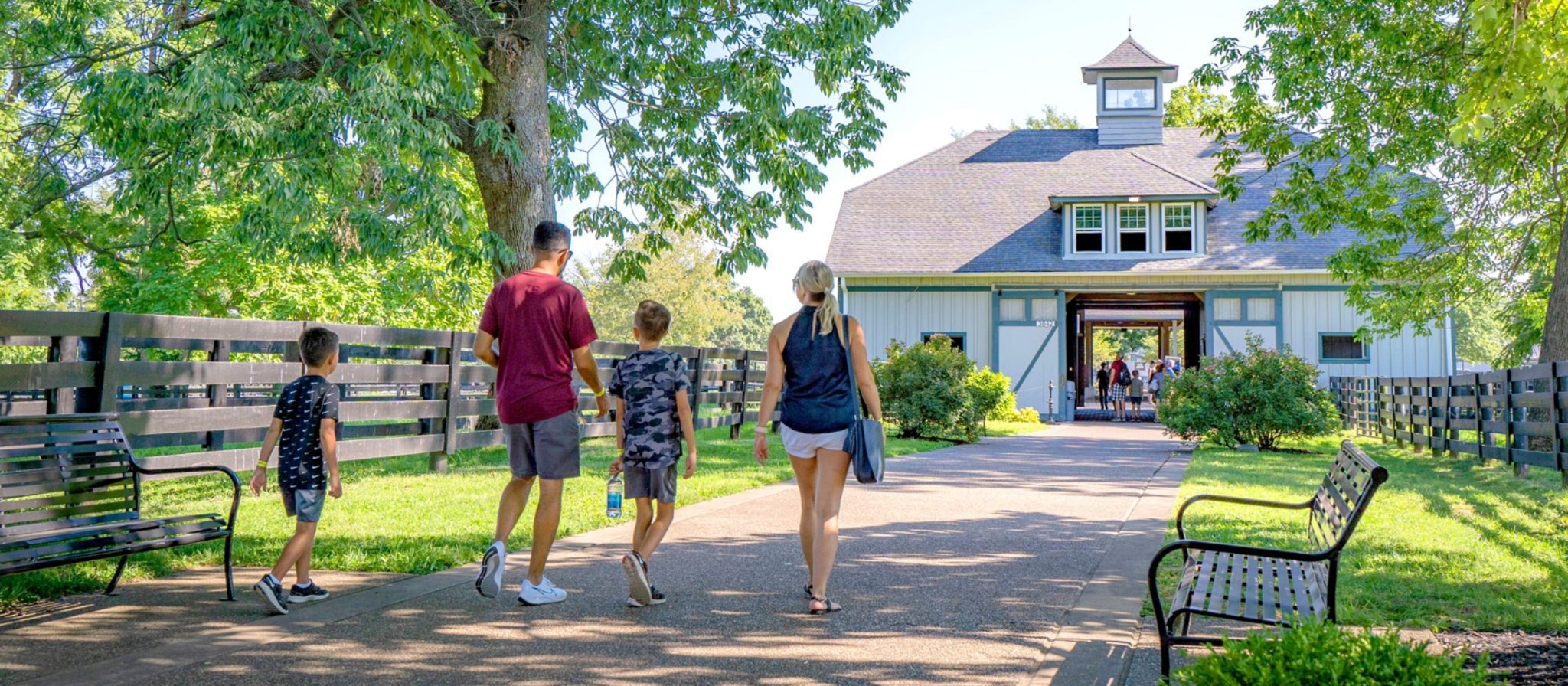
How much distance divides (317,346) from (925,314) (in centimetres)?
2727

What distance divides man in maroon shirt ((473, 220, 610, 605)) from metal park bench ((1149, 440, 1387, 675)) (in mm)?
2798

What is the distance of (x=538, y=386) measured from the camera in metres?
5.84

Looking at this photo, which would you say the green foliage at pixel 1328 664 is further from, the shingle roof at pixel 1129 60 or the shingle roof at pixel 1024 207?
the shingle roof at pixel 1129 60

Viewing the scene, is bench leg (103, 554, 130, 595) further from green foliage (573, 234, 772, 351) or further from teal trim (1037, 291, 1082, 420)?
green foliage (573, 234, 772, 351)

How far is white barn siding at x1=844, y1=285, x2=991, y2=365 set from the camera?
106 ft

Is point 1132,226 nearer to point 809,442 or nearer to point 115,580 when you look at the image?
point 809,442

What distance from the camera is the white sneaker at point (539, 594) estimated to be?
5836 millimetres

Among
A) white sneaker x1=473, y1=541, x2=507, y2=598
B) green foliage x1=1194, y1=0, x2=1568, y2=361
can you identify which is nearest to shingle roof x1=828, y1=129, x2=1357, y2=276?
green foliage x1=1194, y1=0, x2=1568, y2=361

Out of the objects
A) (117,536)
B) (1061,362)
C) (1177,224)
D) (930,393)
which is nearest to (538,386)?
(117,536)

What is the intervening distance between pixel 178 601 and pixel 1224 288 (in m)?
29.7

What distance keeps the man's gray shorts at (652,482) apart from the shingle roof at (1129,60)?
106 ft

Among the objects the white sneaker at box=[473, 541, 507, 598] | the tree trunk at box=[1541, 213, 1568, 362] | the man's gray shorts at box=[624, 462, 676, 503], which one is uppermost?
the tree trunk at box=[1541, 213, 1568, 362]

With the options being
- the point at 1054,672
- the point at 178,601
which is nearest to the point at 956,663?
the point at 1054,672

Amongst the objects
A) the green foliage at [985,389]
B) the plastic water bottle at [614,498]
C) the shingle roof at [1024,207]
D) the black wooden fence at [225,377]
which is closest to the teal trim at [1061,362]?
the shingle roof at [1024,207]
